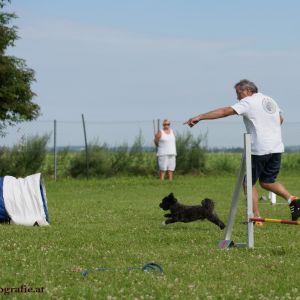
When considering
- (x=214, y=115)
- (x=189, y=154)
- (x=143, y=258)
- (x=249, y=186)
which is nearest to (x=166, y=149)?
(x=189, y=154)

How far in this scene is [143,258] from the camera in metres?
7.28

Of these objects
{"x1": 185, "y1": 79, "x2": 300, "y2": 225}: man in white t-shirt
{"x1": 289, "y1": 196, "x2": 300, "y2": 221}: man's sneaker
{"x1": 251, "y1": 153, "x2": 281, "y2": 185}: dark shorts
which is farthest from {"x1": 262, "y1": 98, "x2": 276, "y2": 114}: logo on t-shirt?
{"x1": 289, "y1": 196, "x2": 300, "y2": 221}: man's sneaker

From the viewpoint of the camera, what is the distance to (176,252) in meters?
7.66

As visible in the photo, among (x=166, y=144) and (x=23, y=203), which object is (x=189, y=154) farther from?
(x=23, y=203)

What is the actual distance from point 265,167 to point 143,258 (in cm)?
339

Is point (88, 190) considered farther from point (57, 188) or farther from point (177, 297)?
point (177, 297)

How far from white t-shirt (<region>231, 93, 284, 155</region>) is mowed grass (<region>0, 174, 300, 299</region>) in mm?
1060

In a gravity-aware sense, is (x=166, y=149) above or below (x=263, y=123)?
below

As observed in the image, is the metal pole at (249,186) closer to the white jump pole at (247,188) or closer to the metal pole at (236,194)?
the white jump pole at (247,188)

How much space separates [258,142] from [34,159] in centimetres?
1496

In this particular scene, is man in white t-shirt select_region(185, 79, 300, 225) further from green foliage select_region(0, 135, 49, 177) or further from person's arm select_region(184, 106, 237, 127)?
green foliage select_region(0, 135, 49, 177)

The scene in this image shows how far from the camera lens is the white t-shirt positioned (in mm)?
9547

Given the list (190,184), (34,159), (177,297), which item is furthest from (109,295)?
(34,159)

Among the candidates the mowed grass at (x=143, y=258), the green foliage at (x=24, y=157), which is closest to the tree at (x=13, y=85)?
the green foliage at (x=24, y=157)
